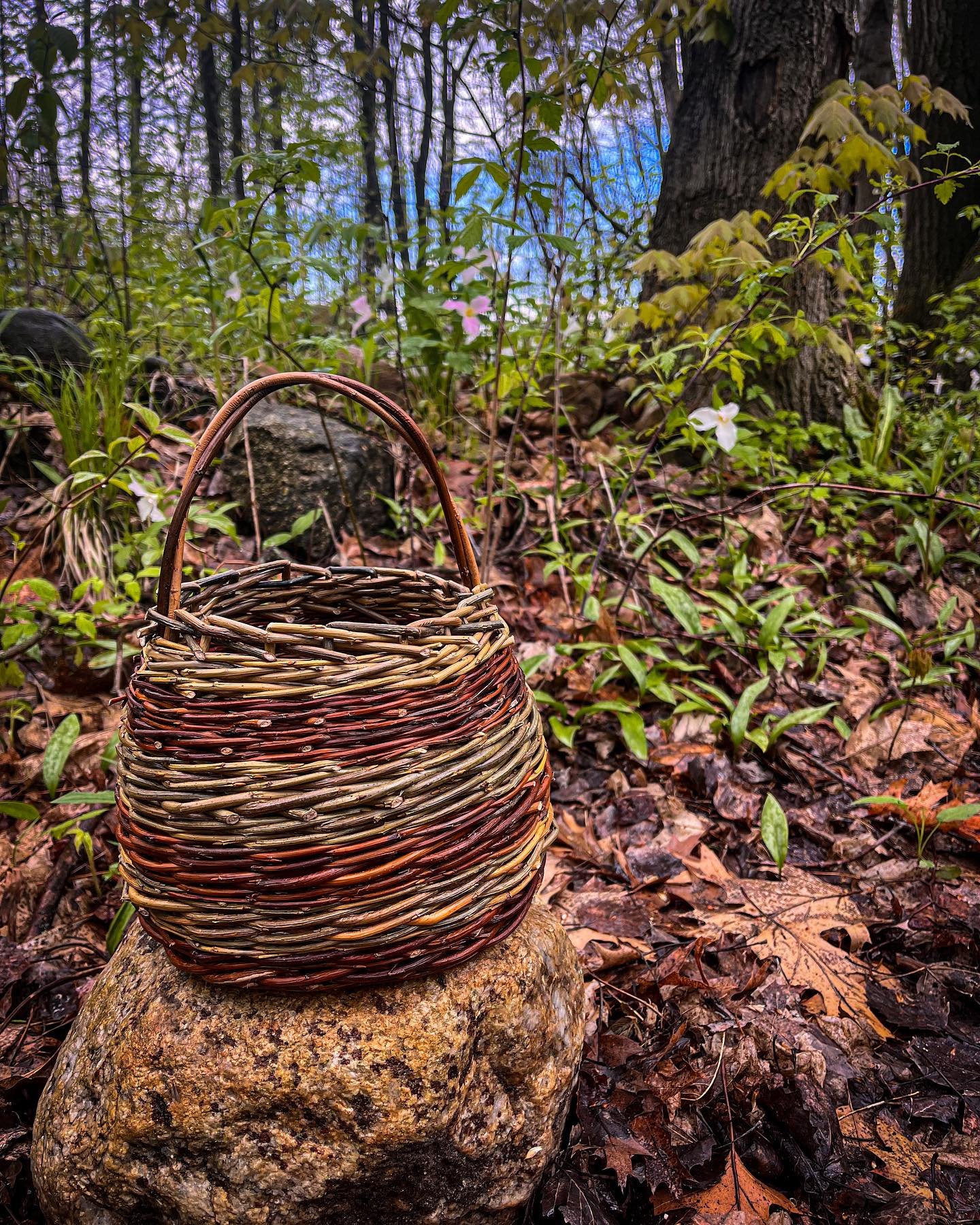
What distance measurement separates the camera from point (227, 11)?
3176 mm

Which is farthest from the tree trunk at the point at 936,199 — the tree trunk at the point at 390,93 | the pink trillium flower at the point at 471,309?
the tree trunk at the point at 390,93

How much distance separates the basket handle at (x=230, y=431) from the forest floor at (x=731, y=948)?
2.93 feet

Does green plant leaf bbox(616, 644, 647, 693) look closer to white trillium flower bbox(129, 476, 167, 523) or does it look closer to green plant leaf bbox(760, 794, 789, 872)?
green plant leaf bbox(760, 794, 789, 872)

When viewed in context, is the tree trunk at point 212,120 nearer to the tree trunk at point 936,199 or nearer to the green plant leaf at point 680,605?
the green plant leaf at point 680,605

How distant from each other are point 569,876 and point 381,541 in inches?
64.8

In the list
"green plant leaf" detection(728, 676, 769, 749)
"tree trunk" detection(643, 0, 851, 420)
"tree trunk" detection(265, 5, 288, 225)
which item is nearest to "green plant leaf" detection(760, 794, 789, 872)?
"green plant leaf" detection(728, 676, 769, 749)

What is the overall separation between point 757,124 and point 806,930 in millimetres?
3654

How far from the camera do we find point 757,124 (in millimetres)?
3445

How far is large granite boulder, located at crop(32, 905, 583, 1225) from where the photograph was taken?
919 millimetres

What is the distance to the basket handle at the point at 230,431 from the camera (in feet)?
3.48

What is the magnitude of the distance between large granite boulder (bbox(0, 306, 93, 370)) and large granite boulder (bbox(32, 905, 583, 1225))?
2.96 metres

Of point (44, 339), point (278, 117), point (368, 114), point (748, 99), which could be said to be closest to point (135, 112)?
point (368, 114)

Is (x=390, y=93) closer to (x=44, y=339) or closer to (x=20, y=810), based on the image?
(x=44, y=339)

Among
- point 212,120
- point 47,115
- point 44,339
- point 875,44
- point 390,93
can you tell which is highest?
point 875,44
